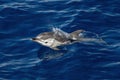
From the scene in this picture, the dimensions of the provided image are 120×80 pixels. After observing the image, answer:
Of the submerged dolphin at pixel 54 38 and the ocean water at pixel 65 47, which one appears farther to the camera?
the submerged dolphin at pixel 54 38

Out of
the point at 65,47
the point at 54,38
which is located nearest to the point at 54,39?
the point at 54,38

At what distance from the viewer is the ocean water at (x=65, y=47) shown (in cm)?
1543

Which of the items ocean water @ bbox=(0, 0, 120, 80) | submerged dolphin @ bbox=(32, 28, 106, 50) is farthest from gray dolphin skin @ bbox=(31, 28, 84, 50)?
ocean water @ bbox=(0, 0, 120, 80)

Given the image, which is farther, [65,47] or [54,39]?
[65,47]

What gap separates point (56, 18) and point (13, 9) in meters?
2.44

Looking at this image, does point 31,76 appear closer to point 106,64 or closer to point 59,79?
point 59,79

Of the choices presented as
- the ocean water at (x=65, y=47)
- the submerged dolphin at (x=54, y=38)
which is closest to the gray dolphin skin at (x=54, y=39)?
the submerged dolphin at (x=54, y=38)

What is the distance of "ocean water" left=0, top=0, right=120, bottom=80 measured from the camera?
15430mm

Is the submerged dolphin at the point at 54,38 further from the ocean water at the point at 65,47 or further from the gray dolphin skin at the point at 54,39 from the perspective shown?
the ocean water at the point at 65,47

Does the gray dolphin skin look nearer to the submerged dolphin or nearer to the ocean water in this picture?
the submerged dolphin

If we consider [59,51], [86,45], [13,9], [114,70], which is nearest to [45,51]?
[59,51]

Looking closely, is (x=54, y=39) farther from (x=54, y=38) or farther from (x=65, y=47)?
(x=65, y=47)

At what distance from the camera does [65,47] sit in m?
16.9

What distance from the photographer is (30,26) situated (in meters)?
18.7
